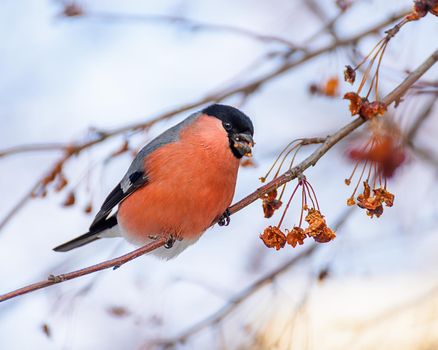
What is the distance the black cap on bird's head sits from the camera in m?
2.88

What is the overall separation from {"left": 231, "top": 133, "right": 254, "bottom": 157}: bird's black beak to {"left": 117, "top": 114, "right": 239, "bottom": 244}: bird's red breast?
0.14 ft

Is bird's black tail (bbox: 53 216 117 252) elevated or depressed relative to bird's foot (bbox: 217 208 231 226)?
elevated

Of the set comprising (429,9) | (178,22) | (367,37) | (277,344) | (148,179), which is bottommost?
(277,344)

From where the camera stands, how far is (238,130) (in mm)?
2955

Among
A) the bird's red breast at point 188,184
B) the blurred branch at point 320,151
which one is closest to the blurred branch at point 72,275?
the blurred branch at point 320,151

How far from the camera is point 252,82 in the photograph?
332 centimetres

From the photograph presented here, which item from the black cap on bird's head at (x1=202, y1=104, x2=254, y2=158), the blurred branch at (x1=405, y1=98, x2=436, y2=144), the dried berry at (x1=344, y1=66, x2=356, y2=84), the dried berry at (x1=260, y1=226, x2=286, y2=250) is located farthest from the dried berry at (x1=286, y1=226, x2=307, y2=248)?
the blurred branch at (x1=405, y1=98, x2=436, y2=144)

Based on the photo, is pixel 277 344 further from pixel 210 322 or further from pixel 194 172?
pixel 194 172

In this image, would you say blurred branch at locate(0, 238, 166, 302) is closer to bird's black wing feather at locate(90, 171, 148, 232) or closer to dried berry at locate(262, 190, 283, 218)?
dried berry at locate(262, 190, 283, 218)

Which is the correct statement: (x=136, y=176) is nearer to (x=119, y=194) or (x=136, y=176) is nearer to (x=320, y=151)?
(x=119, y=194)

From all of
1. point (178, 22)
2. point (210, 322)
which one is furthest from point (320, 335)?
point (178, 22)

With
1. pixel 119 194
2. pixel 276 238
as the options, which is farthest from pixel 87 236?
pixel 276 238

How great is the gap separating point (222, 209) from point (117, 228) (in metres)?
0.78

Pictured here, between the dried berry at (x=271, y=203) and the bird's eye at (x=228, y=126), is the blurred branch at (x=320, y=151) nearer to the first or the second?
the dried berry at (x=271, y=203)
